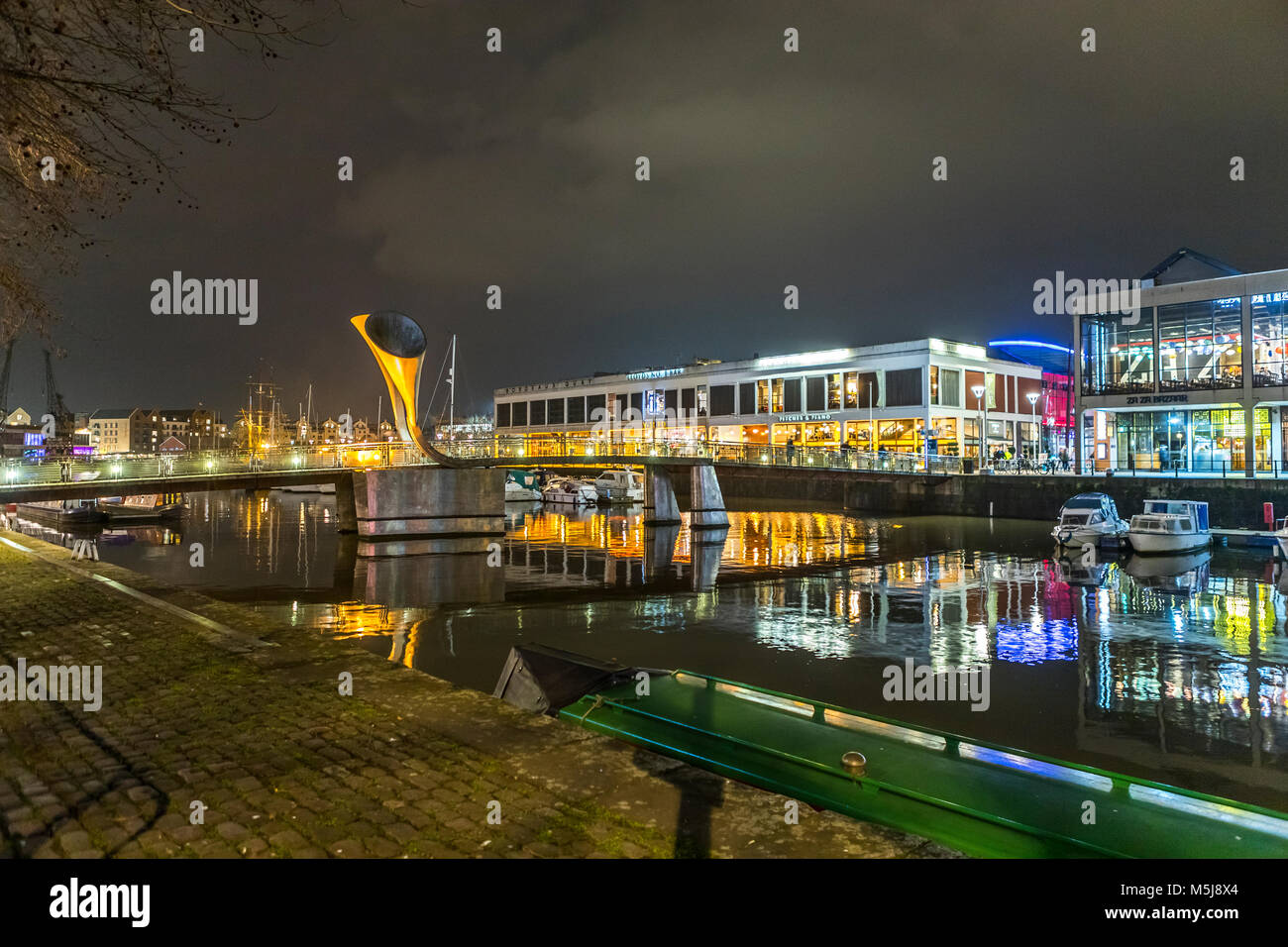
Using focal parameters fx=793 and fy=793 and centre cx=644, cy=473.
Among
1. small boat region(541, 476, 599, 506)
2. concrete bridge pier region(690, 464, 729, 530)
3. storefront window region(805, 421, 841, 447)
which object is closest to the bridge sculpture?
concrete bridge pier region(690, 464, 729, 530)

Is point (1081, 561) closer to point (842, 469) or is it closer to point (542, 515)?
point (842, 469)

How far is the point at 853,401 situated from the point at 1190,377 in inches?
1400

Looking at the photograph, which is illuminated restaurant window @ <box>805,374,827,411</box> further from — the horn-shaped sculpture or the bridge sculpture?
the horn-shaped sculpture

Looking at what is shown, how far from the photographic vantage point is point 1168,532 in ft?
127

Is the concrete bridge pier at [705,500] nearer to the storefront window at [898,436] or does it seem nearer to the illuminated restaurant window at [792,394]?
the storefront window at [898,436]

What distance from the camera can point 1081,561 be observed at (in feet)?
122

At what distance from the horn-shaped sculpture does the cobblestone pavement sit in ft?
120

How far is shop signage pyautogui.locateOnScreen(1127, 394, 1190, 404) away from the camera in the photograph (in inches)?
2387

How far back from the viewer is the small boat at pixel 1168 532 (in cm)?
3875

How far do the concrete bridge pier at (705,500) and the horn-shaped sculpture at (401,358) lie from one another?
17.2 meters

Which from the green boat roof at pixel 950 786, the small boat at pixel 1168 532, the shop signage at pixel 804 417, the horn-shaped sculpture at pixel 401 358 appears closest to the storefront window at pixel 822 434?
the shop signage at pixel 804 417

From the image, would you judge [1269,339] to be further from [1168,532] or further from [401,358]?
[401,358]
